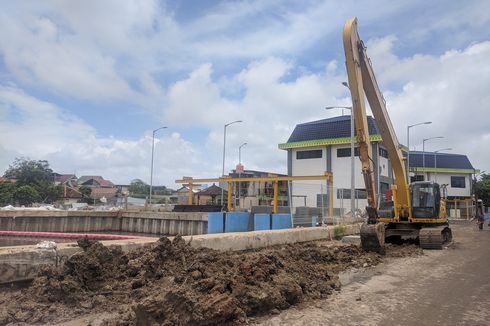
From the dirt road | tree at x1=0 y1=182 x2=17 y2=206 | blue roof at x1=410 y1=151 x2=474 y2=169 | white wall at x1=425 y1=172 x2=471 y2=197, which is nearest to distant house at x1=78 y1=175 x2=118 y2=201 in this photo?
tree at x1=0 y1=182 x2=17 y2=206

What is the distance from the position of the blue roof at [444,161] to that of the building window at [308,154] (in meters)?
24.5

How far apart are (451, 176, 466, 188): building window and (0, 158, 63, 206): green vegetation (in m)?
62.4

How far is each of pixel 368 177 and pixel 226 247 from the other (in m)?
6.02

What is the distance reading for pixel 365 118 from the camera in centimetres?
1458

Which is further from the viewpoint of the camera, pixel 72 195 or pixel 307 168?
pixel 72 195

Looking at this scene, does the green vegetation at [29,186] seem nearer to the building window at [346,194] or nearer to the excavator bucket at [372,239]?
the building window at [346,194]

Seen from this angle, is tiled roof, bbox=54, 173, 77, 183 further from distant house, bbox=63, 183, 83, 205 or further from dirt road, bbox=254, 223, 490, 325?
dirt road, bbox=254, 223, 490, 325

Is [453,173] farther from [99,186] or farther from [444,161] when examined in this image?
[99,186]

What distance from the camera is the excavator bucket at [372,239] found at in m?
13.8

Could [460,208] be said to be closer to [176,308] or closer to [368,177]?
[368,177]

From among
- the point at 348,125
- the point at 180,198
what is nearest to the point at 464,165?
the point at 348,125

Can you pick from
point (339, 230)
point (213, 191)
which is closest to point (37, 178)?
point (213, 191)

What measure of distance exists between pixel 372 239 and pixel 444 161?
5869 cm

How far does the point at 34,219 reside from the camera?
3622 centimetres
